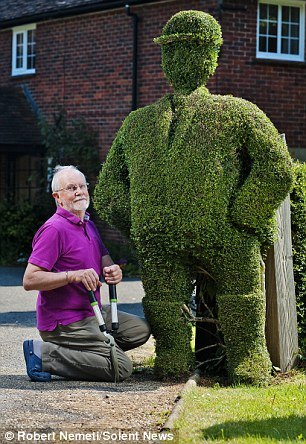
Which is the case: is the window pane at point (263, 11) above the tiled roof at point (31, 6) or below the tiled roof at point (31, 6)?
below

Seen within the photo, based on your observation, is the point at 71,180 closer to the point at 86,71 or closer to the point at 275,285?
the point at 275,285

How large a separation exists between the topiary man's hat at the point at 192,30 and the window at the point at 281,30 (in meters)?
10.2

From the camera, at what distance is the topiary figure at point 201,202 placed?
273 inches

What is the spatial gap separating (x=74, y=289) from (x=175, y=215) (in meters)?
0.90

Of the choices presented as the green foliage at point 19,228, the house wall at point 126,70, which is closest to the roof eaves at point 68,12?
the house wall at point 126,70

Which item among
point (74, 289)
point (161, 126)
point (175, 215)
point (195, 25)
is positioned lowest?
point (74, 289)

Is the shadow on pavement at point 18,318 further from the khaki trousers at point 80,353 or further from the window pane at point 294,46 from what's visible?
the window pane at point 294,46

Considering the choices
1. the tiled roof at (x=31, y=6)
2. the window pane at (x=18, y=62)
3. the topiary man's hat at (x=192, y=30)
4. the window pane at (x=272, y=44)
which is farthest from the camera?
the window pane at (x=18, y=62)

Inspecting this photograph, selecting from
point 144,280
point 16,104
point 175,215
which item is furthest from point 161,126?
point 16,104

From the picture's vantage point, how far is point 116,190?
7.39 meters

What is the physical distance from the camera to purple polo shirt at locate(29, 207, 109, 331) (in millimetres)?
6855

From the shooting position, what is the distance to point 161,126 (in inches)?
280

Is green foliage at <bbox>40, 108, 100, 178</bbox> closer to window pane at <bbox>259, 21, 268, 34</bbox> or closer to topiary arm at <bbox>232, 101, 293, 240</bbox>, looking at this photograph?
window pane at <bbox>259, 21, 268, 34</bbox>

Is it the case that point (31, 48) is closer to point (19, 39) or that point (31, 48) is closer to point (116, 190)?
point (19, 39)
